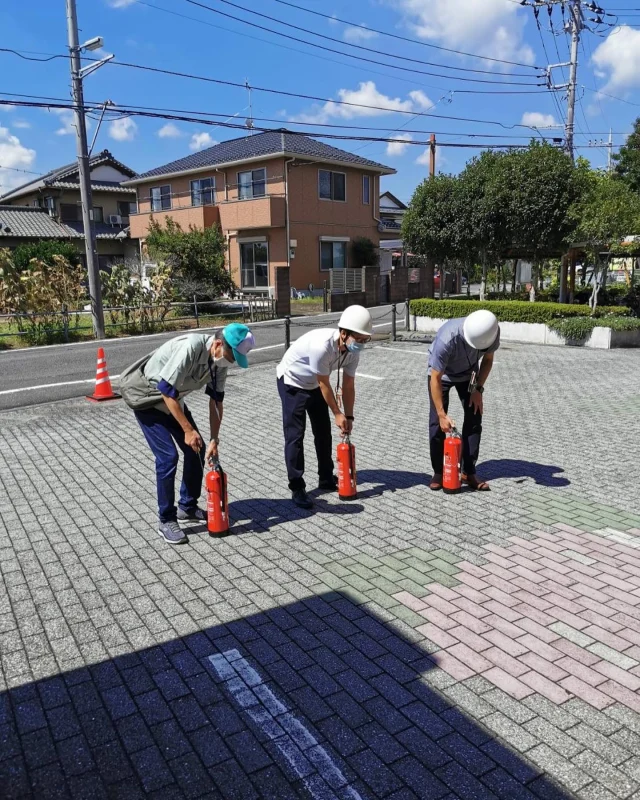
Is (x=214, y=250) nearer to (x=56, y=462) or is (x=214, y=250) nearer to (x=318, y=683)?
(x=56, y=462)

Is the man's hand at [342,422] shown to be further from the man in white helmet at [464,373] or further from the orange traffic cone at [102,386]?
the orange traffic cone at [102,386]

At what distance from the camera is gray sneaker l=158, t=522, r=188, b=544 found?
4.47 meters

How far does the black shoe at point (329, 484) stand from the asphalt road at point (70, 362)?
246 inches

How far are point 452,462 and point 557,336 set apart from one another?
10.9 m

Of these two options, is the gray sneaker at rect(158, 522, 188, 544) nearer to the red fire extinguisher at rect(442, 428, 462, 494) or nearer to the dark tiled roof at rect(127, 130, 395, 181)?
the red fire extinguisher at rect(442, 428, 462, 494)

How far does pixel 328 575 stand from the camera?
13.4 feet

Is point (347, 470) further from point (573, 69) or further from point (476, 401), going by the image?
point (573, 69)

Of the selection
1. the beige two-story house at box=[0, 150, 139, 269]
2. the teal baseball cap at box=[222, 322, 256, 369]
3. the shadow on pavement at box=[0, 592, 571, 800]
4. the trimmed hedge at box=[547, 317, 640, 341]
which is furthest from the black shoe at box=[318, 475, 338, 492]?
the beige two-story house at box=[0, 150, 139, 269]

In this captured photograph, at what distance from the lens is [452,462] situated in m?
5.37

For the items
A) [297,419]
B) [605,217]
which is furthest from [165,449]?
[605,217]

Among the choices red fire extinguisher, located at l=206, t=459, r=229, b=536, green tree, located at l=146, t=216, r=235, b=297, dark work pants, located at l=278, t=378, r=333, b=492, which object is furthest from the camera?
green tree, located at l=146, t=216, r=235, b=297

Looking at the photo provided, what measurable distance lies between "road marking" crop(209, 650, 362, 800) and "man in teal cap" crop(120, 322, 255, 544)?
150cm

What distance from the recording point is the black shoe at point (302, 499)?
519 centimetres

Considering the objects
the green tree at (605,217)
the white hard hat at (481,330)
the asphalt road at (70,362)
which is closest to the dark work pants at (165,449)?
the white hard hat at (481,330)
